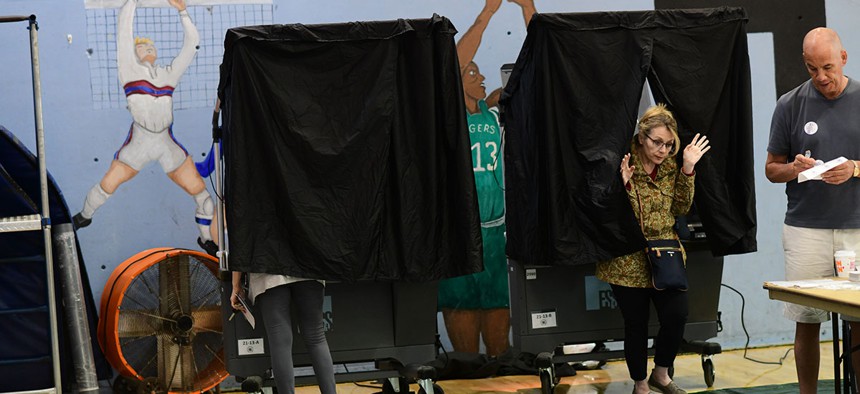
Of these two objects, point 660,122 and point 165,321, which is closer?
point 660,122

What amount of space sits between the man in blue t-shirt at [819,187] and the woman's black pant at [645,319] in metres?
0.54

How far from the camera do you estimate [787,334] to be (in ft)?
20.1

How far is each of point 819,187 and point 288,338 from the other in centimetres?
234

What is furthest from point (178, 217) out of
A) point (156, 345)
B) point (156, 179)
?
point (156, 345)

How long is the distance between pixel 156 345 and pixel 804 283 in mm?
3163

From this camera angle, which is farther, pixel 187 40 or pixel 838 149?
pixel 187 40

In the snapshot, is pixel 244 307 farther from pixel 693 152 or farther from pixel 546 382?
pixel 693 152

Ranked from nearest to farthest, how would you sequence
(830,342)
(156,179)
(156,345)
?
(156,345) < (156,179) < (830,342)

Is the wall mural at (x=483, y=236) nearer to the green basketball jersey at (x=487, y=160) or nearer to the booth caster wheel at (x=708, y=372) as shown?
the green basketball jersey at (x=487, y=160)

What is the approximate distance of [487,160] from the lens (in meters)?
5.68

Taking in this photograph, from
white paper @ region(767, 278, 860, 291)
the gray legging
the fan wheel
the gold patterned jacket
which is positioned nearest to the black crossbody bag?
the gold patterned jacket

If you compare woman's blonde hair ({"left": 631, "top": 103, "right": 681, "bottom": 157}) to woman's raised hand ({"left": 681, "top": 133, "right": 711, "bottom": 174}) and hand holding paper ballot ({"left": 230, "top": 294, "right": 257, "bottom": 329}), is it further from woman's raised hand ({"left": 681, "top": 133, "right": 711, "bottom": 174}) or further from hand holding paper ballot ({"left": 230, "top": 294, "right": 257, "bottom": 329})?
hand holding paper ballot ({"left": 230, "top": 294, "right": 257, "bottom": 329})

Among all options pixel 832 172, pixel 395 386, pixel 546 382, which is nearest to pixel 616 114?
pixel 832 172

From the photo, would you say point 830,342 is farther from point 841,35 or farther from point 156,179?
point 156,179
